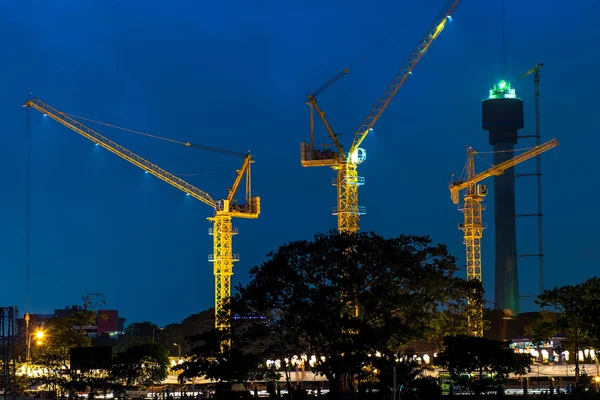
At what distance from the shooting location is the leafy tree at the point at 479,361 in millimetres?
60781

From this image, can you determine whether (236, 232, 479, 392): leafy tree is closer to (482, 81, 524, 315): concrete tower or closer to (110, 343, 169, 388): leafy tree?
(110, 343, 169, 388): leafy tree

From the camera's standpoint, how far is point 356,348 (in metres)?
61.4

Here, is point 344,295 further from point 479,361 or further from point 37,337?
point 37,337

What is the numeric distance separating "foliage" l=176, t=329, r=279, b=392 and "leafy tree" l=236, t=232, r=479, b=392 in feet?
7.45

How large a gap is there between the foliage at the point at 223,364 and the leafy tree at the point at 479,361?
526 inches

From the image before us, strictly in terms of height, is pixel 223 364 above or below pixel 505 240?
below

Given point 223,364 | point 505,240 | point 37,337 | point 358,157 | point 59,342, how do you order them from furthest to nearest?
point 505,240 < point 358,157 < point 59,342 < point 37,337 < point 223,364

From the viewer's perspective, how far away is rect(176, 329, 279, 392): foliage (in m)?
65.3

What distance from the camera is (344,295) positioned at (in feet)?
216

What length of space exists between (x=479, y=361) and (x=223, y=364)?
688 inches

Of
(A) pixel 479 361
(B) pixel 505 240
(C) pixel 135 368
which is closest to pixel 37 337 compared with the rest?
(C) pixel 135 368

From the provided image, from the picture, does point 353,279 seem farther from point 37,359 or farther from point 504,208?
point 504,208

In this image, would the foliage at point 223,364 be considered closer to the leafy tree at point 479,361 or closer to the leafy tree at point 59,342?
the leafy tree at point 59,342

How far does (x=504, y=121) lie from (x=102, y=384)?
145 m
